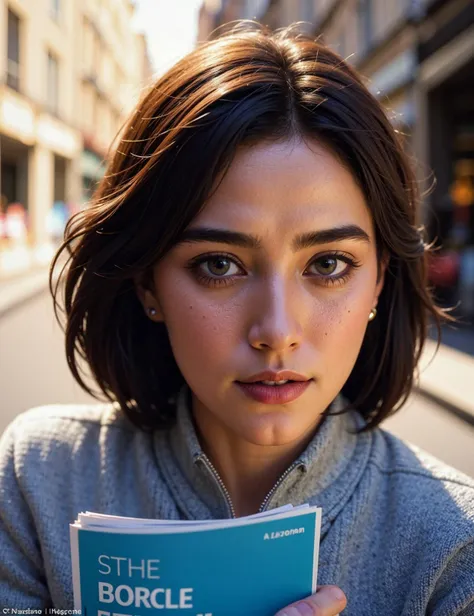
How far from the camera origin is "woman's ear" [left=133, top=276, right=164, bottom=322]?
4.65ft

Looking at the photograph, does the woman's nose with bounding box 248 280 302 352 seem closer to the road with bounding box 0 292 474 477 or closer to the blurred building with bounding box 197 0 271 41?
the road with bounding box 0 292 474 477

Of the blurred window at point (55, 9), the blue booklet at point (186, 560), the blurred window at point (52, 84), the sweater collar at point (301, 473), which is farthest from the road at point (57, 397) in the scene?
the blurred window at point (52, 84)

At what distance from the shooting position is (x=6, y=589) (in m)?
1.32

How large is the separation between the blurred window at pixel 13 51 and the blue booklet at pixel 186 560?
19.5 metres

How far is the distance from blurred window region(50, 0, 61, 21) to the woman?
73.3ft

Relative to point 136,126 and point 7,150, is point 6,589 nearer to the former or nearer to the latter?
point 136,126

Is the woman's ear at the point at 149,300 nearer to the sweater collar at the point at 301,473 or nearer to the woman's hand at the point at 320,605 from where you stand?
the sweater collar at the point at 301,473

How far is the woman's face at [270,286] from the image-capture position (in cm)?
120

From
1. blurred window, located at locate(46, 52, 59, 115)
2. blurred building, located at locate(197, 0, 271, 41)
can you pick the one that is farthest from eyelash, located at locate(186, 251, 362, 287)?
blurred window, located at locate(46, 52, 59, 115)

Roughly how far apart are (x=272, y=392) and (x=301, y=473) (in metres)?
0.23

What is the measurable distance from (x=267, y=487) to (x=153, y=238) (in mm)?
543

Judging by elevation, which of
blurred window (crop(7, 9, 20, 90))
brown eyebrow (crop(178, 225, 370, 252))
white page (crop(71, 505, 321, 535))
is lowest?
white page (crop(71, 505, 321, 535))

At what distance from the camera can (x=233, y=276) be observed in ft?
4.06

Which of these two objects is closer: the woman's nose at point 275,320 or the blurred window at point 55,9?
the woman's nose at point 275,320
